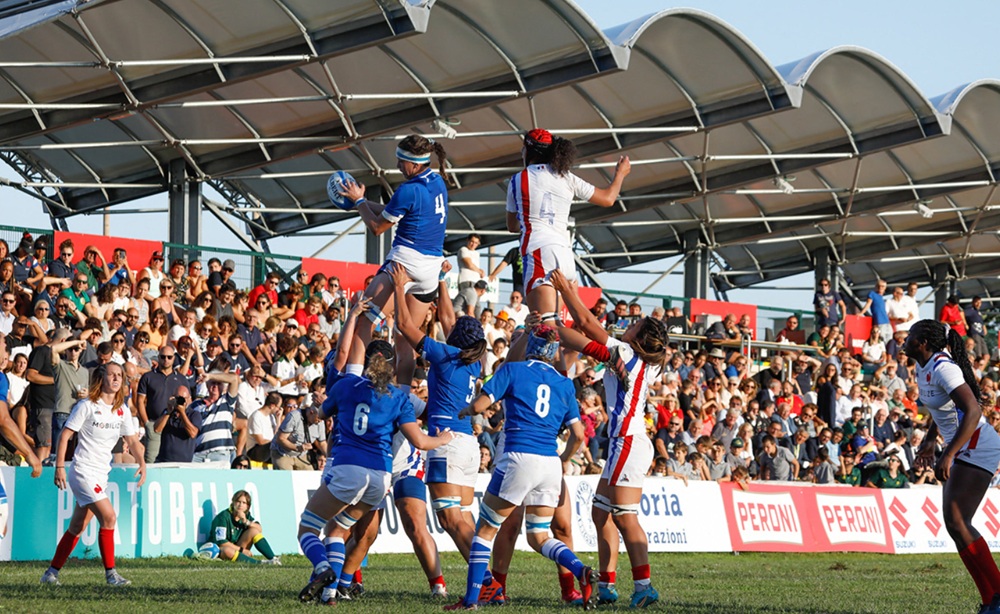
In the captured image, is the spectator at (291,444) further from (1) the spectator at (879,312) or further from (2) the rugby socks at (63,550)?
(1) the spectator at (879,312)

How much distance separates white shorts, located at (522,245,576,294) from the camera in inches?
437

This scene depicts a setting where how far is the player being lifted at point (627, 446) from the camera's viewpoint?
31.9 feet

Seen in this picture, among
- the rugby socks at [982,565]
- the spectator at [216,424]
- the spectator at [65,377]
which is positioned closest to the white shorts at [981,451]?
the rugby socks at [982,565]

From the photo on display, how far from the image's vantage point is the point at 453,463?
10.1m

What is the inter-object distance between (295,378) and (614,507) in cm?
1009

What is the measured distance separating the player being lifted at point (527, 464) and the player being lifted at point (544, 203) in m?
1.63

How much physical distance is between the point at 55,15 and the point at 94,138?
7.52 meters

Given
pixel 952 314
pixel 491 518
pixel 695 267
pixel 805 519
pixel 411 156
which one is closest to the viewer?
pixel 491 518

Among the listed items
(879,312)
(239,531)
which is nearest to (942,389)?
(239,531)

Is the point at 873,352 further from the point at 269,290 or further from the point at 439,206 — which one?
the point at 439,206

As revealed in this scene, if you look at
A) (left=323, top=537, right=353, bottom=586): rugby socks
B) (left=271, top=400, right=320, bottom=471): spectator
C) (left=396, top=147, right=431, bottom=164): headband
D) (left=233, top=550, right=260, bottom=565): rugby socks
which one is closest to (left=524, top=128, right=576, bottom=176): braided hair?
(left=396, top=147, right=431, bottom=164): headband

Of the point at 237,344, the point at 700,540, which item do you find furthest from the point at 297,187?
the point at 700,540

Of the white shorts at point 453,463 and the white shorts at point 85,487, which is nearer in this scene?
the white shorts at point 453,463

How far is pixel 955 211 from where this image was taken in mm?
35344
